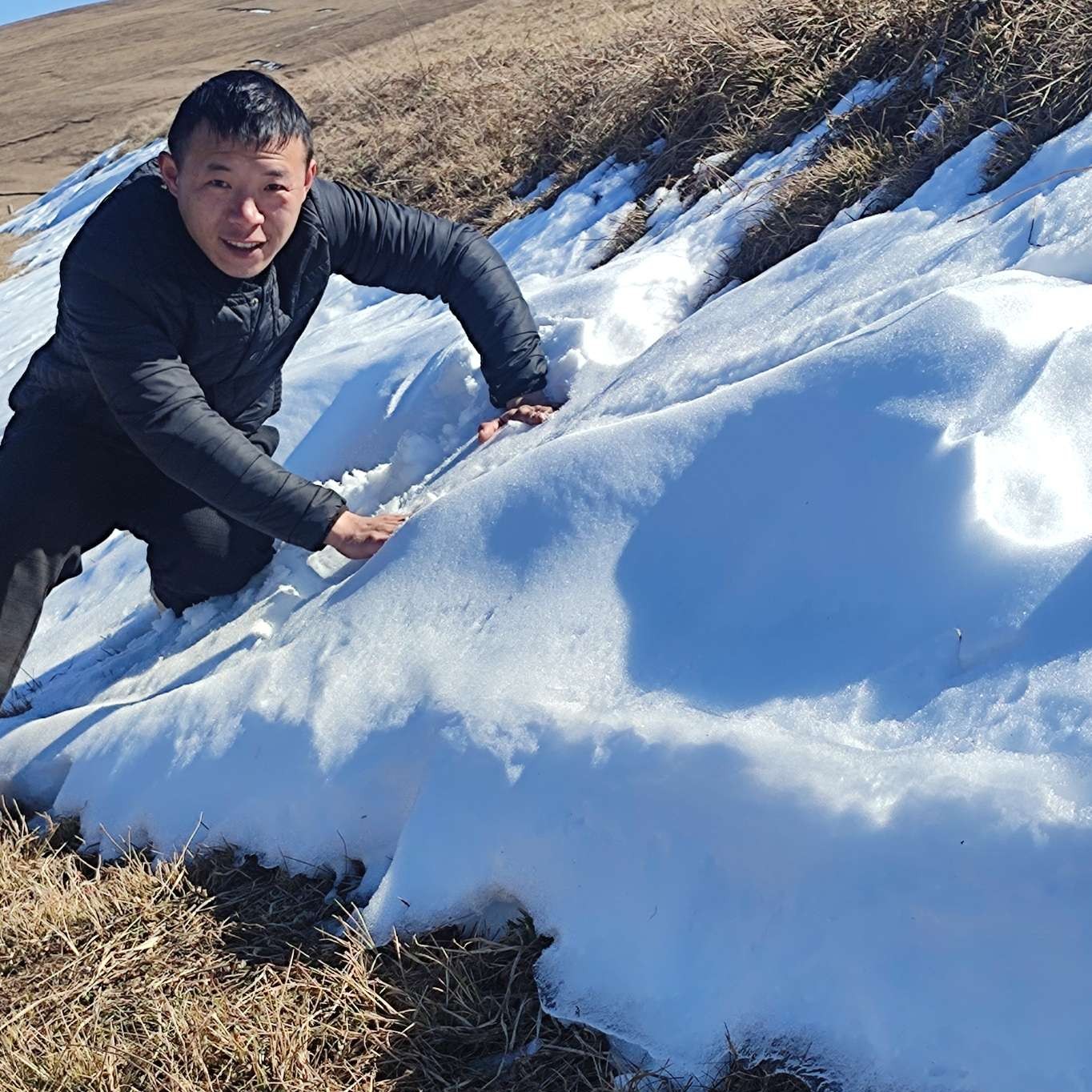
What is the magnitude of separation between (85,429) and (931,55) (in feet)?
10.1

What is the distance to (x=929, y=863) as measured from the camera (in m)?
1.58

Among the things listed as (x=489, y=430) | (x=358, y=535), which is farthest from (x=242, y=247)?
(x=489, y=430)

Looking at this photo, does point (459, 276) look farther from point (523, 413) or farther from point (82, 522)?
point (82, 522)

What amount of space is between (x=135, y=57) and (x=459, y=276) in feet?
93.1

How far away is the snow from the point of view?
157 centimetres

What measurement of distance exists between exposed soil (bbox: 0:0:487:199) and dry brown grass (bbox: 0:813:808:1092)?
17.7 m

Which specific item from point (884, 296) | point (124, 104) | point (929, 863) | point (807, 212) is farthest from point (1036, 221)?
point (124, 104)

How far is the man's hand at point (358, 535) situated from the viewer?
2840mm

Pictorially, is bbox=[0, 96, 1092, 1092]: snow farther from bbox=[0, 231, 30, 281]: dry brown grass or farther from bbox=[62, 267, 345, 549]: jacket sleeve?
bbox=[0, 231, 30, 281]: dry brown grass

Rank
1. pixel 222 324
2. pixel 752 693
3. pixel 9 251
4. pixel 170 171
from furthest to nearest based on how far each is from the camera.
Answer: pixel 9 251 → pixel 222 324 → pixel 170 171 → pixel 752 693

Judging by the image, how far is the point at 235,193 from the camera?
2740mm

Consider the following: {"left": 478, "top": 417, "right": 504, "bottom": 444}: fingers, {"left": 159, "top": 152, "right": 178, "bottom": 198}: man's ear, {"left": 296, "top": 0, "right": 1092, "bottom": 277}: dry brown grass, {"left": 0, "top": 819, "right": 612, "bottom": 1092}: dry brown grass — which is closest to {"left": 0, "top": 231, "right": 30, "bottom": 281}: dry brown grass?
{"left": 296, "top": 0, "right": 1092, "bottom": 277}: dry brown grass

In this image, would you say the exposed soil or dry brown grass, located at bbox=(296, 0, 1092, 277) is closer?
dry brown grass, located at bbox=(296, 0, 1092, 277)

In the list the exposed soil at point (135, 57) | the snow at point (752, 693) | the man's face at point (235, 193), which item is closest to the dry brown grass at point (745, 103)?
the snow at point (752, 693)
